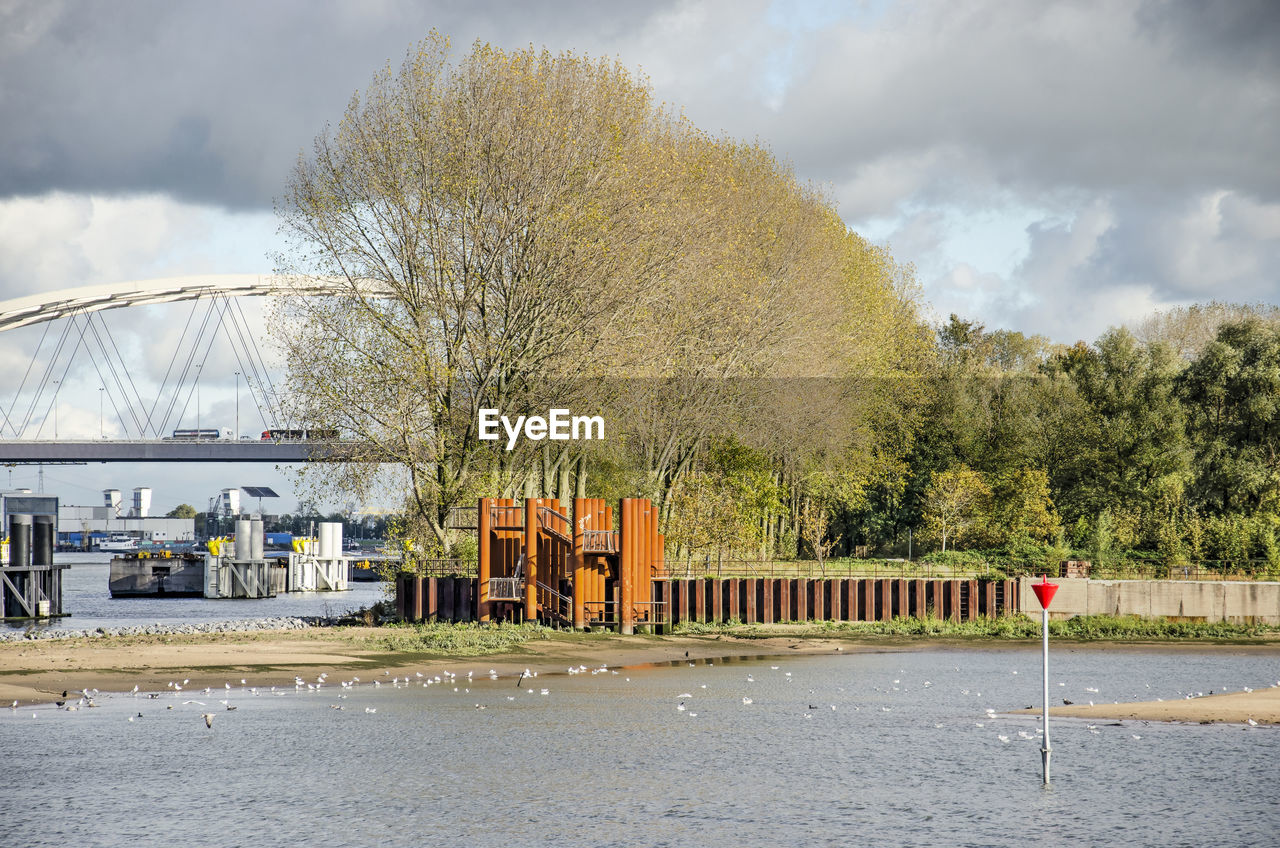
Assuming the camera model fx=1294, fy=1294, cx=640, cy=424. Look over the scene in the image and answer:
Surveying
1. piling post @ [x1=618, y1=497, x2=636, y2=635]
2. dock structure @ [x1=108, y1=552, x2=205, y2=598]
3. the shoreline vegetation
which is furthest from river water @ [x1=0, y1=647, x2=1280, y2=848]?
dock structure @ [x1=108, y1=552, x2=205, y2=598]

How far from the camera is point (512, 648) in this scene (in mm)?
38312

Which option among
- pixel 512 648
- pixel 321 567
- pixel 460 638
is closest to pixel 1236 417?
pixel 512 648

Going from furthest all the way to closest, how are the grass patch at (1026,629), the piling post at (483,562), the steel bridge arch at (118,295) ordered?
the steel bridge arch at (118,295) < the grass patch at (1026,629) < the piling post at (483,562)

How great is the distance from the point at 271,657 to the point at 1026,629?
100.0ft

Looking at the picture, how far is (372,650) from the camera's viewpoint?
121 ft

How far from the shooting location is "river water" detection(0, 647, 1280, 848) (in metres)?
16.1

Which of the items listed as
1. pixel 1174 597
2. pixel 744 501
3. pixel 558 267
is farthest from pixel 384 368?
pixel 1174 597

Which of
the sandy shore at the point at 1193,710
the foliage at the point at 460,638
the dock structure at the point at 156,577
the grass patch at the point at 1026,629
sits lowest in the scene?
the dock structure at the point at 156,577

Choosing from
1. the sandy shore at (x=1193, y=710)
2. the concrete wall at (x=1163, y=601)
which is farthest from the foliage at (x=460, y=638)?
the concrete wall at (x=1163, y=601)

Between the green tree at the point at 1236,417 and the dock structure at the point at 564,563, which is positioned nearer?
the dock structure at the point at 564,563

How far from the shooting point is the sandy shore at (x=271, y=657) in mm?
29734

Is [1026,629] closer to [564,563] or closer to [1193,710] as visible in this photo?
[564,563]

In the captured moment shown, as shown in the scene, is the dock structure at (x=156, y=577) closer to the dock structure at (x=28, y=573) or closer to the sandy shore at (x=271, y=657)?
the dock structure at (x=28, y=573)

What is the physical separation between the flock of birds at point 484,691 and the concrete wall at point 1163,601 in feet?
70.3
